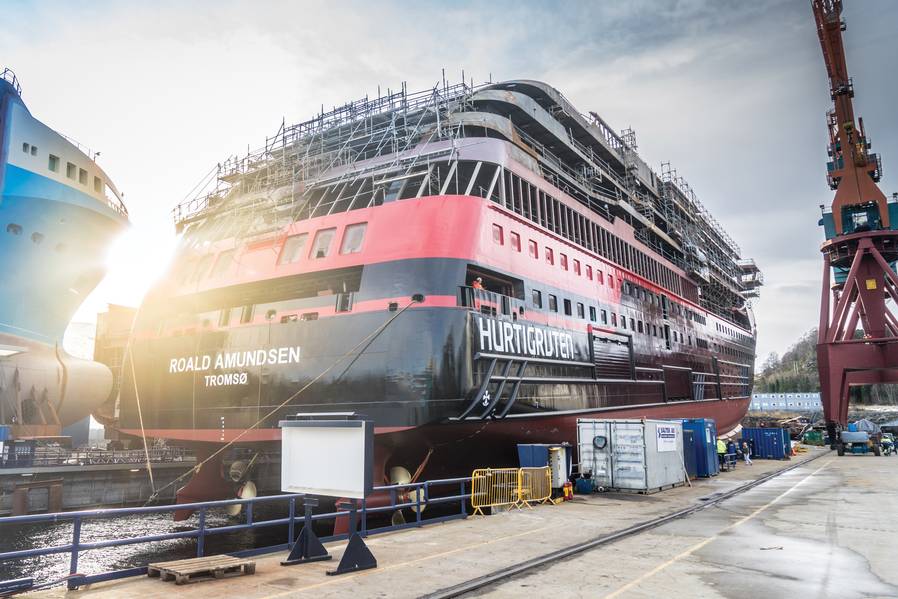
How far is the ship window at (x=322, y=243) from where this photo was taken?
17.8m

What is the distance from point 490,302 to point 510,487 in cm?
503

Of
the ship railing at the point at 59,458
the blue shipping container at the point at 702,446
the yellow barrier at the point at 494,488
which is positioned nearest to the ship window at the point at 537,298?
the yellow barrier at the point at 494,488

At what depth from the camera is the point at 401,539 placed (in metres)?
10.7

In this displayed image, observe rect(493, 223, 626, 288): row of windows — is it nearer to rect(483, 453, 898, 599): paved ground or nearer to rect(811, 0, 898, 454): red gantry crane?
rect(483, 453, 898, 599): paved ground

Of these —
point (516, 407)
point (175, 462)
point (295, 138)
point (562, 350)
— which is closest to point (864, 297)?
point (562, 350)

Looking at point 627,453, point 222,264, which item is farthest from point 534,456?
point 222,264

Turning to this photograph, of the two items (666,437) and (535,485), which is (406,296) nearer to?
(535,485)

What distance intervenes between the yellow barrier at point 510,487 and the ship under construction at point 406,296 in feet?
5.24

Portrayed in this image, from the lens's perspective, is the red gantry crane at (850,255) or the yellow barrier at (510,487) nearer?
the yellow barrier at (510,487)

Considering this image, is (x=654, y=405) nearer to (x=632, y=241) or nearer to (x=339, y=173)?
(x=632, y=241)

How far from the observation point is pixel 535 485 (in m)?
15.6

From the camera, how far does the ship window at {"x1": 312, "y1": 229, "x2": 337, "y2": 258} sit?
17.8m

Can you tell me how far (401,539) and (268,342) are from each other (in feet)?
28.3

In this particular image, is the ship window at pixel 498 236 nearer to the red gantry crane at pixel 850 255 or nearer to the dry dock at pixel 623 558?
the dry dock at pixel 623 558
